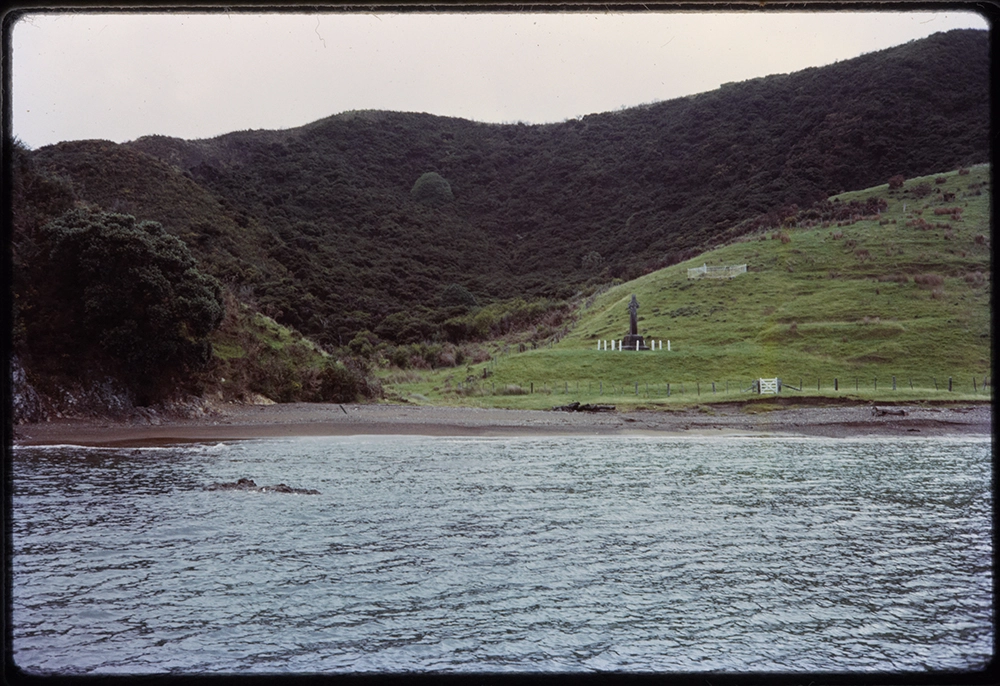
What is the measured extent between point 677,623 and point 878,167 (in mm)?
85992

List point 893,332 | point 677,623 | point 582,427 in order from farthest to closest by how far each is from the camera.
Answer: point 893,332
point 582,427
point 677,623

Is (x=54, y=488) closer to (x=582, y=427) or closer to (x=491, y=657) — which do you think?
(x=491, y=657)

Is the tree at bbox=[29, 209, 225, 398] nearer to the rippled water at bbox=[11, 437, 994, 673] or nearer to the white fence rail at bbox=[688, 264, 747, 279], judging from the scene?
the rippled water at bbox=[11, 437, 994, 673]

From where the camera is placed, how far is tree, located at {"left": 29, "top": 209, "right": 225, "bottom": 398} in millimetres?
23969

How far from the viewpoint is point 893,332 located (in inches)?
1617

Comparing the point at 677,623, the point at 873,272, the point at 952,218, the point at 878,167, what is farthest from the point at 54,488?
the point at 878,167

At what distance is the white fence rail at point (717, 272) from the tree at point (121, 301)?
38126mm

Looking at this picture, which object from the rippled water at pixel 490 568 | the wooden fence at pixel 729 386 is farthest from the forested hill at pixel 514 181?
the rippled water at pixel 490 568

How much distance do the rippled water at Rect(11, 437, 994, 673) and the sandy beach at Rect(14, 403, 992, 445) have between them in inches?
200

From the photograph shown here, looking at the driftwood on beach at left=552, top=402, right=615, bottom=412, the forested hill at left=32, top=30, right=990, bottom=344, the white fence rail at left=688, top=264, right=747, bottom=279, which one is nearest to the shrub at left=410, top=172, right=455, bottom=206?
the forested hill at left=32, top=30, right=990, bottom=344

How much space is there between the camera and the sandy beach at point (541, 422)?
81.2 ft

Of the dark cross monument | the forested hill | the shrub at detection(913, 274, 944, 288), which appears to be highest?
the forested hill

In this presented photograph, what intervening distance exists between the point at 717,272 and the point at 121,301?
4175 centimetres

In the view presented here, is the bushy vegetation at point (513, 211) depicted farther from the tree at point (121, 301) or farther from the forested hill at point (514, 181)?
the forested hill at point (514, 181)
